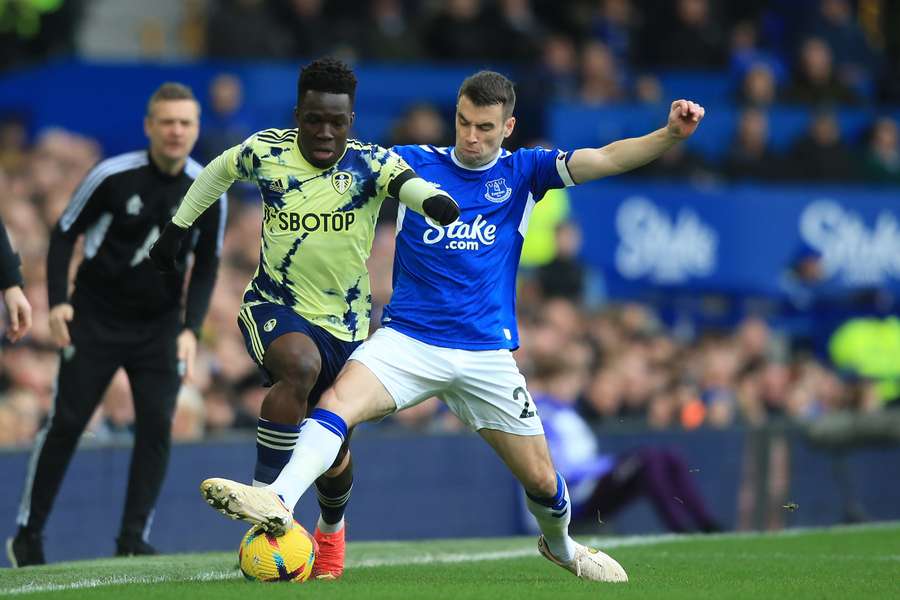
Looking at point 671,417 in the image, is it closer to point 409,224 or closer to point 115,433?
point 115,433

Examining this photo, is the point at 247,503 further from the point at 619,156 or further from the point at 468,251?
the point at 619,156

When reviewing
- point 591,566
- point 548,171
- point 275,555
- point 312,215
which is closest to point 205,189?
point 312,215

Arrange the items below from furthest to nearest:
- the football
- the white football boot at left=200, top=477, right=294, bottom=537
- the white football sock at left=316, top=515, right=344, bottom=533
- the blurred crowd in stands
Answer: the blurred crowd in stands → the white football sock at left=316, top=515, right=344, bottom=533 → the football → the white football boot at left=200, top=477, right=294, bottom=537

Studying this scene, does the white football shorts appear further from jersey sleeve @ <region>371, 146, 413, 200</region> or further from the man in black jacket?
the man in black jacket

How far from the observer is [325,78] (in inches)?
280

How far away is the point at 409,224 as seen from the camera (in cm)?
744

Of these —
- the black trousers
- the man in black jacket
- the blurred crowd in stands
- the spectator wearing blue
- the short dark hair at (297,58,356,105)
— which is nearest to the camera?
the short dark hair at (297,58,356,105)

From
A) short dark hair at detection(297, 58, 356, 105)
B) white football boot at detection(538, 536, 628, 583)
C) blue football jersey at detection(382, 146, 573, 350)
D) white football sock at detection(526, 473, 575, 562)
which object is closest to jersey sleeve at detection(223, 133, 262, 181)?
short dark hair at detection(297, 58, 356, 105)

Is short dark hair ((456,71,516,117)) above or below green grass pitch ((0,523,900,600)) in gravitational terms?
above

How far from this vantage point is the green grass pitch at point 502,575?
6.79 m

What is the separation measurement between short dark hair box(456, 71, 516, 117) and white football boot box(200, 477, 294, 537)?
1939 mm

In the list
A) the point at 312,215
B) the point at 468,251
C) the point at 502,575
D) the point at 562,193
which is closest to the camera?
the point at 312,215

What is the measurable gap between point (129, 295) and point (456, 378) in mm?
2453

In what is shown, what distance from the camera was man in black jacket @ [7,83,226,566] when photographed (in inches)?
349
